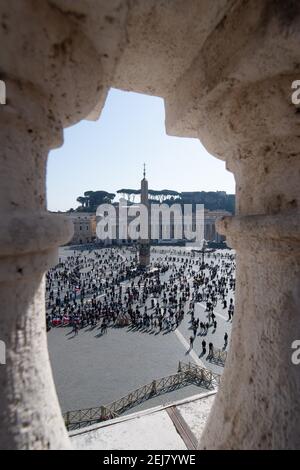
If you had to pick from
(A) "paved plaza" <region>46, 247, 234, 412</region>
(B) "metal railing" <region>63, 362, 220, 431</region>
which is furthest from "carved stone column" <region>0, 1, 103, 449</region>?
(A) "paved plaza" <region>46, 247, 234, 412</region>

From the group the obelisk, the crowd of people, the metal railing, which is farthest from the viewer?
the obelisk

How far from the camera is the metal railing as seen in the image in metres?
6.18

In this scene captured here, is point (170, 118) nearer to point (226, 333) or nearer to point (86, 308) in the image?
point (226, 333)

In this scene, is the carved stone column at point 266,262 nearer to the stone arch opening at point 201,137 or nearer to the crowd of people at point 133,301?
the stone arch opening at point 201,137

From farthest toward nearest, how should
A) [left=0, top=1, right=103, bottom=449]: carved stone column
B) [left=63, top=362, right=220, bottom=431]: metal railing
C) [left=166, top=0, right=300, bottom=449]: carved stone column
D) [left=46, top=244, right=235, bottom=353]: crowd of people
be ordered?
[left=46, top=244, right=235, bottom=353]: crowd of people, [left=63, top=362, right=220, bottom=431]: metal railing, [left=166, top=0, right=300, bottom=449]: carved stone column, [left=0, top=1, right=103, bottom=449]: carved stone column

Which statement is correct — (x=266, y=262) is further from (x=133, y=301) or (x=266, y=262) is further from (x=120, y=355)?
(x=133, y=301)

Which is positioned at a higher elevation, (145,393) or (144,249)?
(144,249)

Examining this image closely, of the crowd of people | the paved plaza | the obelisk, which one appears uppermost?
the obelisk

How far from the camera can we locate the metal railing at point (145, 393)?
6.18m

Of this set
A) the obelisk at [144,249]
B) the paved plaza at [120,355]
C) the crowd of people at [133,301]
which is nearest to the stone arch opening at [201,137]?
the paved plaza at [120,355]

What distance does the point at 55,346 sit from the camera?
412 inches

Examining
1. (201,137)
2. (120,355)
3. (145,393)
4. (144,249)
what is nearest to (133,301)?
(120,355)

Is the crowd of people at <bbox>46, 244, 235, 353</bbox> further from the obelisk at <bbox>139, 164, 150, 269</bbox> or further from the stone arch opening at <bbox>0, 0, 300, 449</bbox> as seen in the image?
the stone arch opening at <bbox>0, 0, 300, 449</bbox>

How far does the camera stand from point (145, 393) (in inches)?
289
